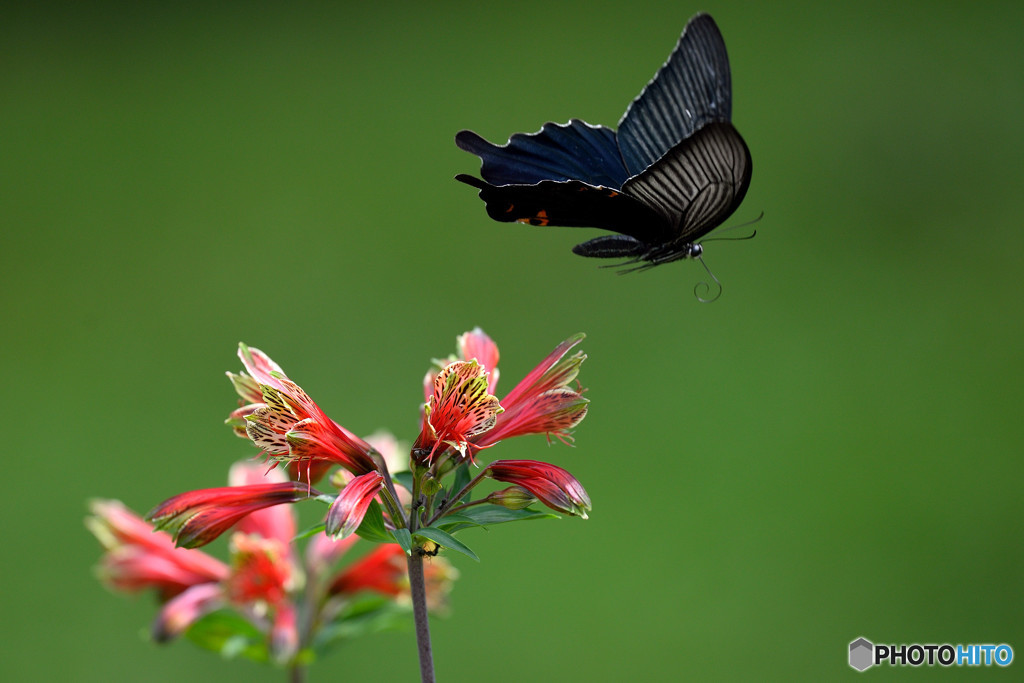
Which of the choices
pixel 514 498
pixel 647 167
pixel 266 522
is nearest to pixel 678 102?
pixel 647 167

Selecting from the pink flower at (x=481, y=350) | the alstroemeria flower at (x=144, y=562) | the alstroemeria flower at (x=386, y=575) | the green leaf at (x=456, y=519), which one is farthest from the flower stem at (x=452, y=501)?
the alstroemeria flower at (x=144, y=562)

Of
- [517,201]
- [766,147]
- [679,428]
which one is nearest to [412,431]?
[679,428]

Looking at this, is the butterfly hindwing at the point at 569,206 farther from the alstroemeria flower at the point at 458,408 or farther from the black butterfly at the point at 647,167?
the alstroemeria flower at the point at 458,408

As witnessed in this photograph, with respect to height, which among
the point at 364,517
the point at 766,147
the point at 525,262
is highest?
the point at 766,147

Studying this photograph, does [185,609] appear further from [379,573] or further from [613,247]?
[613,247]

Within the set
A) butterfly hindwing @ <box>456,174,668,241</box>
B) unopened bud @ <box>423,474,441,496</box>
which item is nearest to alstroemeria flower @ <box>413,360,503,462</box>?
unopened bud @ <box>423,474,441,496</box>

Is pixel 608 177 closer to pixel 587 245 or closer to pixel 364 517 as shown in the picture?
pixel 587 245
